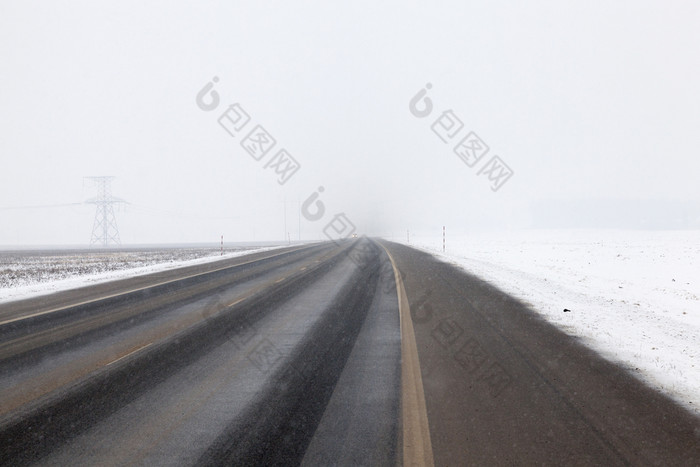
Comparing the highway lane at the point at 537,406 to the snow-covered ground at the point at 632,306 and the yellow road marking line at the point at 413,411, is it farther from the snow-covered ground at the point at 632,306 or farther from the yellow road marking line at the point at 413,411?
the snow-covered ground at the point at 632,306

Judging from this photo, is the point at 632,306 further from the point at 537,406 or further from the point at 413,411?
the point at 413,411

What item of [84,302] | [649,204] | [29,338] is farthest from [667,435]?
[649,204]

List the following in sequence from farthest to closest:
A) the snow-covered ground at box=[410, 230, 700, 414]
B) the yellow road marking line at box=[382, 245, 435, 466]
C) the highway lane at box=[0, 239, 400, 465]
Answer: the snow-covered ground at box=[410, 230, 700, 414], the highway lane at box=[0, 239, 400, 465], the yellow road marking line at box=[382, 245, 435, 466]

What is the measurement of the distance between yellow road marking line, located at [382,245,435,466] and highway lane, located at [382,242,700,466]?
67mm

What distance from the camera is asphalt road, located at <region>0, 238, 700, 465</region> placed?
3773 mm

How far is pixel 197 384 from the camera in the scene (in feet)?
17.8

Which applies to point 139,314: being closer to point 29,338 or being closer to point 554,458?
point 29,338

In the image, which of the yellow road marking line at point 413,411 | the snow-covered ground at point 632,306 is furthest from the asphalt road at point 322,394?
the snow-covered ground at point 632,306

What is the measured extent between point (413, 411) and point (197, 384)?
101 inches

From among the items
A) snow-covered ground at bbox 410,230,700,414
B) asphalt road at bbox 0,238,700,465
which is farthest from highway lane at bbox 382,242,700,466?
snow-covered ground at bbox 410,230,700,414

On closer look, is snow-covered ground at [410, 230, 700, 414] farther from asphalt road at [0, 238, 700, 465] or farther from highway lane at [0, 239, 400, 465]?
highway lane at [0, 239, 400, 465]

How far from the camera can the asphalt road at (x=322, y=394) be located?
3773 millimetres

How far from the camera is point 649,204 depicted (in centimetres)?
14362

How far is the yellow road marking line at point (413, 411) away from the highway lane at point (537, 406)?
67mm
